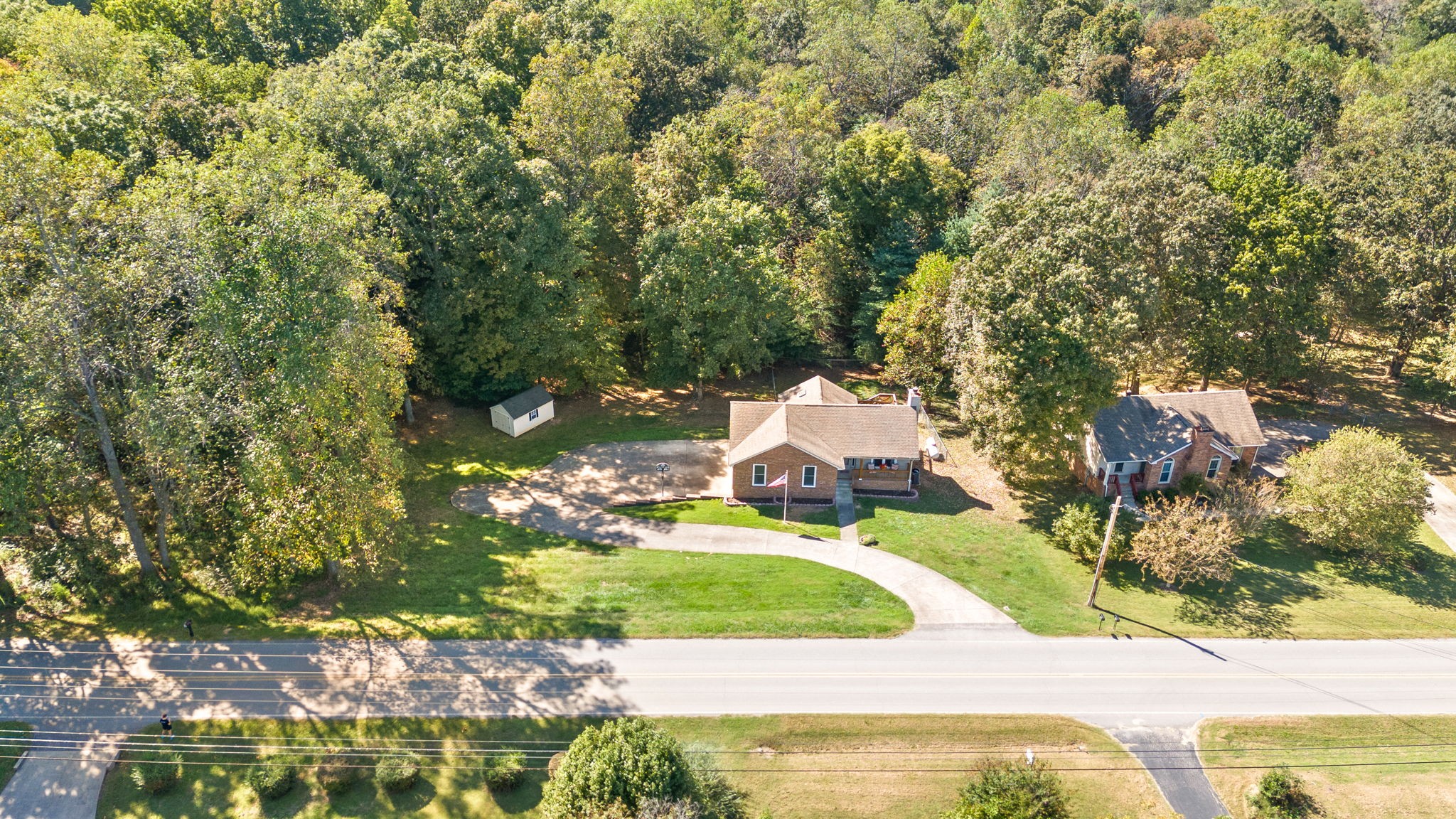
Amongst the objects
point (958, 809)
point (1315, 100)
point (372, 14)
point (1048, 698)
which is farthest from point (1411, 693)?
point (372, 14)

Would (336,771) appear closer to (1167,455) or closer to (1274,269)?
(1167,455)

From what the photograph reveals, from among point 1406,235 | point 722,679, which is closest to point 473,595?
point 722,679

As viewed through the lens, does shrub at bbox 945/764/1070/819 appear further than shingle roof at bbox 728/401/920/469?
No

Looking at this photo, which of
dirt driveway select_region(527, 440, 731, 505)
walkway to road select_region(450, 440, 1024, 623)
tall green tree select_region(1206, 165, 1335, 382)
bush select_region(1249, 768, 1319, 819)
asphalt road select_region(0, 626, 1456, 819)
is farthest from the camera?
tall green tree select_region(1206, 165, 1335, 382)

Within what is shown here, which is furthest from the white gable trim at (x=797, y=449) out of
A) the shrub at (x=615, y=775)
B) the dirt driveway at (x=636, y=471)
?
the shrub at (x=615, y=775)

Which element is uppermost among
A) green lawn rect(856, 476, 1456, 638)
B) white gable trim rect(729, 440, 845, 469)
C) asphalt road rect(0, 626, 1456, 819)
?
white gable trim rect(729, 440, 845, 469)

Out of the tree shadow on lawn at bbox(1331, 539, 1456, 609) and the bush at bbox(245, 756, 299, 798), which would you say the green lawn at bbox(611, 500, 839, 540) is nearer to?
the bush at bbox(245, 756, 299, 798)

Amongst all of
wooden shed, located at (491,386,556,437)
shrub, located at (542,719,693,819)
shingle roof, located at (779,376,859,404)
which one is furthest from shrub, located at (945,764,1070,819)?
wooden shed, located at (491,386,556,437)

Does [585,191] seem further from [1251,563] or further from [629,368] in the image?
[1251,563]
